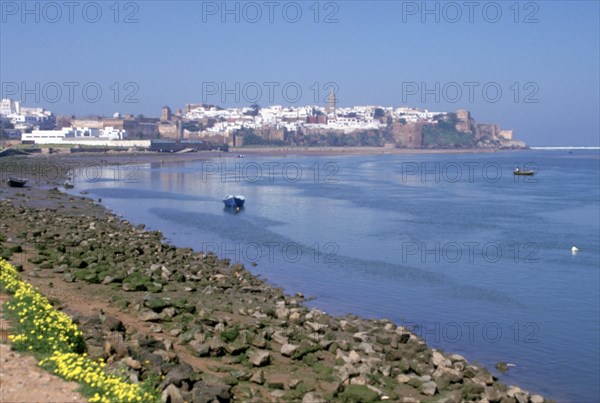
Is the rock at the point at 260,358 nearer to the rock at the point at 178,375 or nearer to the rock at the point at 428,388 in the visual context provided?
the rock at the point at 178,375

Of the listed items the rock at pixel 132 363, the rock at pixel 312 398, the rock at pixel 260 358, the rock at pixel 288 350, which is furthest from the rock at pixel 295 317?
the rock at pixel 132 363

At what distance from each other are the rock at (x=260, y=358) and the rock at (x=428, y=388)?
1.83 m

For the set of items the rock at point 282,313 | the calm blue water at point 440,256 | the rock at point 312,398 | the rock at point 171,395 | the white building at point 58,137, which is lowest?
the calm blue water at point 440,256

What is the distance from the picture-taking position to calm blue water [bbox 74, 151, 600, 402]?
1255 cm

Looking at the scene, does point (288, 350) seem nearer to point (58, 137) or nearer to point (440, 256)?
point (440, 256)

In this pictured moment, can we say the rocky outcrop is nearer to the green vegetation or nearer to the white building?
the white building

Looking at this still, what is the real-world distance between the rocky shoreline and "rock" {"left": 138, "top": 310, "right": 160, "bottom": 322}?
14 mm

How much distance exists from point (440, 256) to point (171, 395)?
15887mm

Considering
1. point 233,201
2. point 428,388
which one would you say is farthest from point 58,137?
point 428,388

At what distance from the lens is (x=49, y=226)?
21.2m

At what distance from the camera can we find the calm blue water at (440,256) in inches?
494

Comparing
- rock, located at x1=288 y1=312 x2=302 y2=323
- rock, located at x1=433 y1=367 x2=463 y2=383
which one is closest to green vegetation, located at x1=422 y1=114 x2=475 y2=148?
rock, located at x1=288 y1=312 x2=302 y2=323

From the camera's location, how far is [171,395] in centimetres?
642

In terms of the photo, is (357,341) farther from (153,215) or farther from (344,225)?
(153,215)
